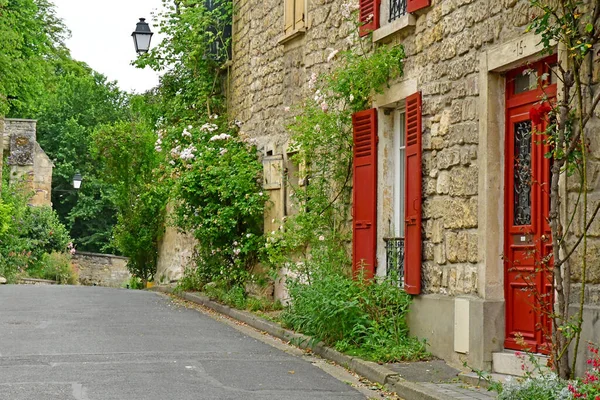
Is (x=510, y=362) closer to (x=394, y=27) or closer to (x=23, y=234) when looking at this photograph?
(x=394, y=27)

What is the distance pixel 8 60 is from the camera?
1093 inches

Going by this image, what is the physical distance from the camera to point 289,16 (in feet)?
49.9

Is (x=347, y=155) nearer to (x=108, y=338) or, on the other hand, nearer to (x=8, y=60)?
(x=108, y=338)

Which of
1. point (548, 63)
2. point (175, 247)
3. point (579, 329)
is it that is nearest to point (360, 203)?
point (548, 63)

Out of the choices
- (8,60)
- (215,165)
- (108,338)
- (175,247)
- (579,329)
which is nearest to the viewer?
(579,329)

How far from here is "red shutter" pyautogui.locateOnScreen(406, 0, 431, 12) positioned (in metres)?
10.4

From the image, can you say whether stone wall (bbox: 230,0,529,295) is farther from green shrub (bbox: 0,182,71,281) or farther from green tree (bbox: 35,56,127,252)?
green tree (bbox: 35,56,127,252)

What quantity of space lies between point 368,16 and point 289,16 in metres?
3.43

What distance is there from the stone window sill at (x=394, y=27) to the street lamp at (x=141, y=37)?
413 inches

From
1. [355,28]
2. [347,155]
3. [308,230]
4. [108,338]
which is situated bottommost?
[108,338]

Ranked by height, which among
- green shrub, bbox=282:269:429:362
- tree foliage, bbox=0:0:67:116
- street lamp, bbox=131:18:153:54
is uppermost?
tree foliage, bbox=0:0:67:116

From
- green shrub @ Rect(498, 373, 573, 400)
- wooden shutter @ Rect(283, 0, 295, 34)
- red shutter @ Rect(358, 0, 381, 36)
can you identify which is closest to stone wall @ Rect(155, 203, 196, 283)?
wooden shutter @ Rect(283, 0, 295, 34)

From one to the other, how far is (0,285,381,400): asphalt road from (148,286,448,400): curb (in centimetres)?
17

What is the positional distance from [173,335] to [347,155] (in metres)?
3.03
